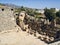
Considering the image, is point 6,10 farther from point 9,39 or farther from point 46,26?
point 46,26

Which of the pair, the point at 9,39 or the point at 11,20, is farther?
the point at 11,20

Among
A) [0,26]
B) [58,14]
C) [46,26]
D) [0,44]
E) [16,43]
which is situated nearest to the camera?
[0,44]

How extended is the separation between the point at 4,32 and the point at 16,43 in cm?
178

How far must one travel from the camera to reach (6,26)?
15117 millimetres

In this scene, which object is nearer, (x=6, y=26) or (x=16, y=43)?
(x=16, y=43)

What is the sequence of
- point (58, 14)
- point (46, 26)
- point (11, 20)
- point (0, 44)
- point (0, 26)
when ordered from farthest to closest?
point (58, 14), point (46, 26), point (11, 20), point (0, 26), point (0, 44)

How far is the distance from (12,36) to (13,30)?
1383 millimetres

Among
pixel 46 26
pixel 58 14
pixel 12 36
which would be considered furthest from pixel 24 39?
pixel 58 14

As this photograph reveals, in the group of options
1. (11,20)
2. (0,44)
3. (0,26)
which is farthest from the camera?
(11,20)

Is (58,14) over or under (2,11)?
under

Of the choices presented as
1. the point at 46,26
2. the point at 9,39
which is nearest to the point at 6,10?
the point at 9,39

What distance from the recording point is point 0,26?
48.4ft

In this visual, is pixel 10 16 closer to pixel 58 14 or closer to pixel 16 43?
pixel 16 43

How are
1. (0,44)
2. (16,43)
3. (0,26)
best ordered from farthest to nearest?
(0,26)
(16,43)
(0,44)
